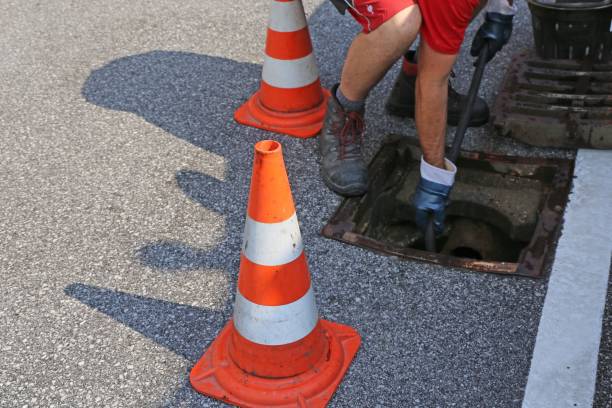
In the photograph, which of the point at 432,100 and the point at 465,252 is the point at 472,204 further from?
the point at 432,100

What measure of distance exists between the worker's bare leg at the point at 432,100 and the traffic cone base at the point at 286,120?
0.67 m

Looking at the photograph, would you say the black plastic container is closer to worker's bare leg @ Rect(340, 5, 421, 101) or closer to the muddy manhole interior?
the muddy manhole interior

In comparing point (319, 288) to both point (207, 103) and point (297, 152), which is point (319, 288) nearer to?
point (297, 152)

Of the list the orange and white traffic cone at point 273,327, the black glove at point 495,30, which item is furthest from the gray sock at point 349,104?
the orange and white traffic cone at point 273,327

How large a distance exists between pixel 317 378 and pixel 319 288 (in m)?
0.41

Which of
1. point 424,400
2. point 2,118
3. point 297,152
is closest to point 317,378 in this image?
point 424,400

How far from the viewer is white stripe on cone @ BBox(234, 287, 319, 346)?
2129 mm

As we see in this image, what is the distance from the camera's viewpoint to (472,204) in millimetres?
3068

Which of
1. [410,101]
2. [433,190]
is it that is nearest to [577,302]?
[433,190]

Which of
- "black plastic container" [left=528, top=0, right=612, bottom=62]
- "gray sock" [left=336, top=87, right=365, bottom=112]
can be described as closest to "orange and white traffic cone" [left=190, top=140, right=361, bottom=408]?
"gray sock" [left=336, top=87, right=365, bottom=112]

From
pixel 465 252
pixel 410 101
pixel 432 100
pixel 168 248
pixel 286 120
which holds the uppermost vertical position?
pixel 432 100

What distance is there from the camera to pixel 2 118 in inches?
141

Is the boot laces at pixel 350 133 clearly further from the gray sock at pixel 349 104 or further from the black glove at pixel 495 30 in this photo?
the black glove at pixel 495 30

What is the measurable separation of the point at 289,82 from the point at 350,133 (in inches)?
18.3
